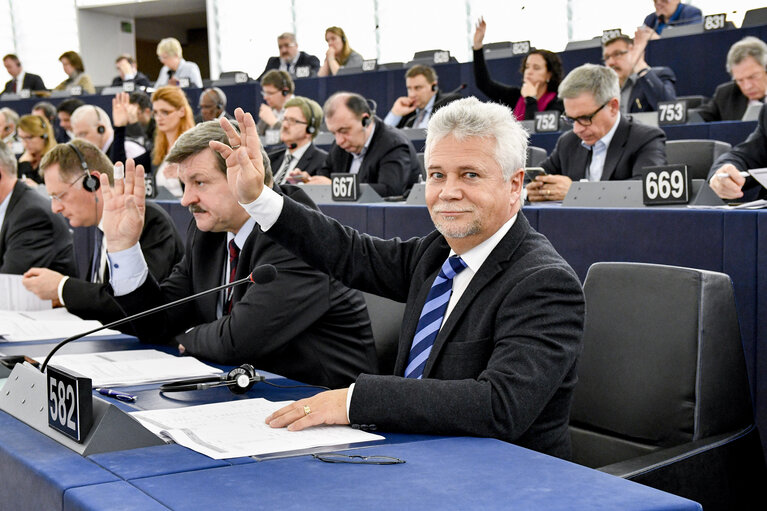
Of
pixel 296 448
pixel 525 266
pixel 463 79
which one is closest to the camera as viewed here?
pixel 296 448

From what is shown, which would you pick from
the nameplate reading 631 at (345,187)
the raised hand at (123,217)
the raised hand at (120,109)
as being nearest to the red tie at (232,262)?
the raised hand at (123,217)

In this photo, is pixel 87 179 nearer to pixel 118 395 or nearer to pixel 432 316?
pixel 118 395

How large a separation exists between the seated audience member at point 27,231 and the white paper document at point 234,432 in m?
2.23

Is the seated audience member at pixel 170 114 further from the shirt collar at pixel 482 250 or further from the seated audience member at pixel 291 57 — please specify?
the seated audience member at pixel 291 57

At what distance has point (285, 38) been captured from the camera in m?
10.4

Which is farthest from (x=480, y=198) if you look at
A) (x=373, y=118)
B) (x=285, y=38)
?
(x=285, y=38)

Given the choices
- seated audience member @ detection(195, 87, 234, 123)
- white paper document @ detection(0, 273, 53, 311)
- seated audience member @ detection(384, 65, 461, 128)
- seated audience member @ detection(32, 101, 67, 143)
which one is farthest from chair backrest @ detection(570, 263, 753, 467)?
seated audience member @ detection(32, 101, 67, 143)

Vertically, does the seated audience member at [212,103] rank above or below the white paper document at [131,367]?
above

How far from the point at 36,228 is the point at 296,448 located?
2631mm

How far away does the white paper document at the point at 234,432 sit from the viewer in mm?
1247

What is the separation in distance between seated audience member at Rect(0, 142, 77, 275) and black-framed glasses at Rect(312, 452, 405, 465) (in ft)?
8.55

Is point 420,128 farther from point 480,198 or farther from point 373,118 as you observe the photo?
Result: point 480,198

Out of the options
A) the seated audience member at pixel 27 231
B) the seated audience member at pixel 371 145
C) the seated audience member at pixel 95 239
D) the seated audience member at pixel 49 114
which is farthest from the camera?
the seated audience member at pixel 49 114

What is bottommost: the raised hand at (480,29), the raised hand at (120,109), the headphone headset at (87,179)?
the headphone headset at (87,179)
